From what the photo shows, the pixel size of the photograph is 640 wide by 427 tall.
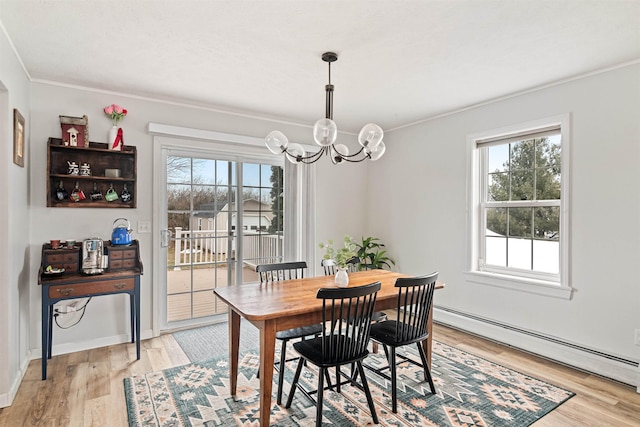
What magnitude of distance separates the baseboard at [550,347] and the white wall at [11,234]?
402cm

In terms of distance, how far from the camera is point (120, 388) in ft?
8.64

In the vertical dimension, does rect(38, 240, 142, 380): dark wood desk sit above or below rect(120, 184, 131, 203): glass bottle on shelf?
below

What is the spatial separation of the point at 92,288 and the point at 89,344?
0.82 meters

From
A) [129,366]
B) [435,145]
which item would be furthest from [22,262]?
[435,145]

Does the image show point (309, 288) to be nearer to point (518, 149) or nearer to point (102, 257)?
point (102, 257)

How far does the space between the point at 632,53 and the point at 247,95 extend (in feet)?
10.4

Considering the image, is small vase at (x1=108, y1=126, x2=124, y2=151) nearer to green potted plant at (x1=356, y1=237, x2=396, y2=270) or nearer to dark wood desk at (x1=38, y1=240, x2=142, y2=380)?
dark wood desk at (x1=38, y1=240, x2=142, y2=380)

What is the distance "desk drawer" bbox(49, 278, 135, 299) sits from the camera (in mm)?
2832

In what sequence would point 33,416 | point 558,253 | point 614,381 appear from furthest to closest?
point 558,253 → point 614,381 → point 33,416

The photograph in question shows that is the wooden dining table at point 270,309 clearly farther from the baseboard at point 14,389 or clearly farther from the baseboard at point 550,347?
the baseboard at point 14,389

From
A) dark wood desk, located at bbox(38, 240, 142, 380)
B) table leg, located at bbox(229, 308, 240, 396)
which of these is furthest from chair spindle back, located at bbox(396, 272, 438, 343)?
dark wood desk, located at bbox(38, 240, 142, 380)

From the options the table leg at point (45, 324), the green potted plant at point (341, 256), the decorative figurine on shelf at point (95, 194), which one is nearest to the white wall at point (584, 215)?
the green potted plant at point (341, 256)

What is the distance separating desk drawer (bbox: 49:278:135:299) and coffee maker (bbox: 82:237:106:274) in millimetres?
120

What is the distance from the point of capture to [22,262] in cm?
290
